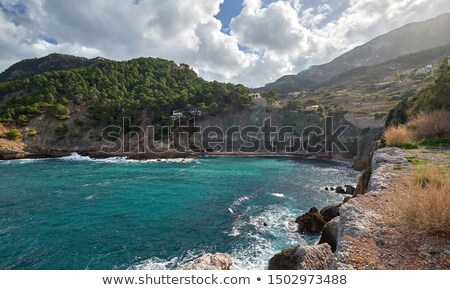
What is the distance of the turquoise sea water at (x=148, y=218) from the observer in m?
13.0

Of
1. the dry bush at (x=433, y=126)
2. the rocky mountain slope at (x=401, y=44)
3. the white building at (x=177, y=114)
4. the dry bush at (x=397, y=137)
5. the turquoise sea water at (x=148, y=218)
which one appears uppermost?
the rocky mountain slope at (x=401, y=44)

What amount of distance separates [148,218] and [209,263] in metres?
11.2

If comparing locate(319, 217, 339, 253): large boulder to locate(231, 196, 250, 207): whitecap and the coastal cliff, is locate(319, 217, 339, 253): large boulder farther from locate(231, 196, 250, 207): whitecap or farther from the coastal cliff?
locate(231, 196, 250, 207): whitecap

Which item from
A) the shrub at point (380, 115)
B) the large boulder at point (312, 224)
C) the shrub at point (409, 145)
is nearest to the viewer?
the shrub at point (409, 145)

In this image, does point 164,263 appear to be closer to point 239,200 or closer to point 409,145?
point 239,200

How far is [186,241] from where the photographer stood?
14.5 meters

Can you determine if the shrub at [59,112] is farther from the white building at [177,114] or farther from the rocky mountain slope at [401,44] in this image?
the rocky mountain slope at [401,44]

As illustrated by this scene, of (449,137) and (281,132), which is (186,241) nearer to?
(449,137)

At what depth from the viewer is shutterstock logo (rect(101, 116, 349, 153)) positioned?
59969 mm

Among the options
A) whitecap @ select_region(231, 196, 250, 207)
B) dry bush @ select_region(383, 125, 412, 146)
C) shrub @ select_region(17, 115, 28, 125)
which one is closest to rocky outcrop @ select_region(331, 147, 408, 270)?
dry bush @ select_region(383, 125, 412, 146)

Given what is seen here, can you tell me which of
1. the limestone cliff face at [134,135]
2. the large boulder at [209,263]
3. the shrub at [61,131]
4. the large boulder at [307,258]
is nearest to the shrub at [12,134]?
the limestone cliff face at [134,135]

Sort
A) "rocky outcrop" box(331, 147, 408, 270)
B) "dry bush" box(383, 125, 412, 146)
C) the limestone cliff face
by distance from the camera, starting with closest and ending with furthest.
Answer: "rocky outcrop" box(331, 147, 408, 270) → "dry bush" box(383, 125, 412, 146) → the limestone cliff face

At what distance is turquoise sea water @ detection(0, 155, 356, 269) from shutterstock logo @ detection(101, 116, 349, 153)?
91.9 feet

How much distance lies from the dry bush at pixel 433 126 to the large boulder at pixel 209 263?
1571 cm
